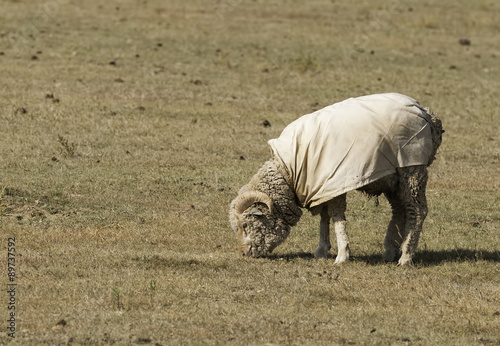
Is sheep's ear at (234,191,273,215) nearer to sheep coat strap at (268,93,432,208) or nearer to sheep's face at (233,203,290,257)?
sheep's face at (233,203,290,257)

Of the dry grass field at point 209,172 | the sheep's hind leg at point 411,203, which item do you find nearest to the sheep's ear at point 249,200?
the dry grass field at point 209,172

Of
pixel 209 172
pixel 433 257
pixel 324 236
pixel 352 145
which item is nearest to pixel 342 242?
pixel 324 236

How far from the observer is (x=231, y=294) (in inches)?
387

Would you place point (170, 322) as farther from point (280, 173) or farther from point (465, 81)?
point (465, 81)

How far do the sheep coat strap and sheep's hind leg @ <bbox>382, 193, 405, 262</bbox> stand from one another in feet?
3.34

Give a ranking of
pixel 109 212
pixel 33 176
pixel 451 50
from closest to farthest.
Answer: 1. pixel 109 212
2. pixel 33 176
3. pixel 451 50

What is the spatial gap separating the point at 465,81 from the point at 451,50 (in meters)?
4.96

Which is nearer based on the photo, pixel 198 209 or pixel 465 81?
pixel 198 209

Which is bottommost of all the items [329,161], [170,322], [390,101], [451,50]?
[451,50]

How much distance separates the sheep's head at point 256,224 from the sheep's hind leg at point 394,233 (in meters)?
1.59

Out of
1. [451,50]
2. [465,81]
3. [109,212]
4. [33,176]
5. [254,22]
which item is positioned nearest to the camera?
[109,212]

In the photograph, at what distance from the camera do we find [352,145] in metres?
10.8

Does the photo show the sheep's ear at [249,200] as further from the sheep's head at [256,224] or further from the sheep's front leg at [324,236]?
the sheep's front leg at [324,236]

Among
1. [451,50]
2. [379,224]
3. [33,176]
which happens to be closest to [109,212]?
A: [33,176]
